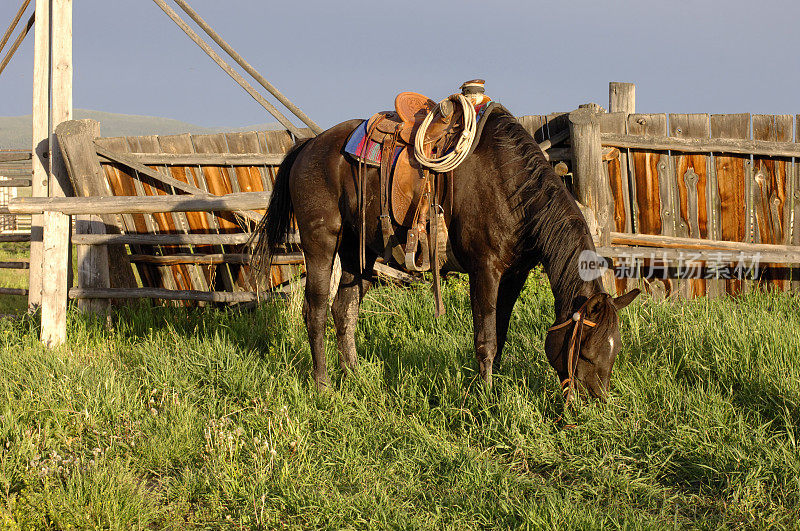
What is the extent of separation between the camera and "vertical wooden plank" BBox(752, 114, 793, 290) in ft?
21.0

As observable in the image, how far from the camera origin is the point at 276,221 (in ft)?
18.0

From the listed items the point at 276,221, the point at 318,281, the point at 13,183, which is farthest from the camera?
the point at 13,183

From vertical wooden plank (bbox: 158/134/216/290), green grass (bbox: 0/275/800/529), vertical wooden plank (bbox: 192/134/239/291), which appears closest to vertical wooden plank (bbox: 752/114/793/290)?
green grass (bbox: 0/275/800/529)

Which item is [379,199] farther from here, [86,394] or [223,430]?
[86,394]

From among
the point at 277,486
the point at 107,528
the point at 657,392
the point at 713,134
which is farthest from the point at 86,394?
the point at 713,134

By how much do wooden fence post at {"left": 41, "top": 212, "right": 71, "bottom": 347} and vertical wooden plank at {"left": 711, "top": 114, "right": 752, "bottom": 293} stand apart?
681cm

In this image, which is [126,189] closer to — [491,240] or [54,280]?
[54,280]

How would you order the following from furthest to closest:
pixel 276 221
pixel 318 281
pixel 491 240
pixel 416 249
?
1. pixel 276 221
2. pixel 318 281
3. pixel 416 249
4. pixel 491 240

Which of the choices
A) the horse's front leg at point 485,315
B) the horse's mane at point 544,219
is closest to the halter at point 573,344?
the horse's mane at point 544,219

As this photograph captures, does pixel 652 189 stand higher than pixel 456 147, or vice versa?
pixel 456 147

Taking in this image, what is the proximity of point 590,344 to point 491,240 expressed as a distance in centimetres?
93

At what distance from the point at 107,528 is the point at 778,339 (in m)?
4.48

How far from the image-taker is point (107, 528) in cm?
310

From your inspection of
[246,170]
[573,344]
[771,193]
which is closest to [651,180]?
[771,193]
